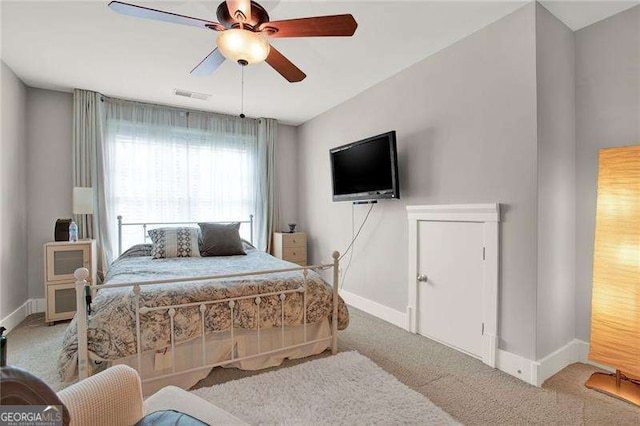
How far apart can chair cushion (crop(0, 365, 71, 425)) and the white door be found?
2586 mm

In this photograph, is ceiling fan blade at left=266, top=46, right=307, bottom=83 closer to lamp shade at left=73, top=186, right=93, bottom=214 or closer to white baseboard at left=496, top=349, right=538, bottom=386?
white baseboard at left=496, top=349, right=538, bottom=386

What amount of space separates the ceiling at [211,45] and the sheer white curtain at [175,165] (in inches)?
14.5

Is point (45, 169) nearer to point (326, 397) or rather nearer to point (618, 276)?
point (326, 397)

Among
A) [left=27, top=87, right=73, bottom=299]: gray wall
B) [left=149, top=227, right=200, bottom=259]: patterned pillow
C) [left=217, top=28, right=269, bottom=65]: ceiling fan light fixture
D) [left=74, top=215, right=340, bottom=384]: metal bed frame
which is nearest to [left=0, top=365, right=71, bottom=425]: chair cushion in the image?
[left=74, top=215, right=340, bottom=384]: metal bed frame

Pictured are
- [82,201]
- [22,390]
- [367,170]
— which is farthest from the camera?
[82,201]

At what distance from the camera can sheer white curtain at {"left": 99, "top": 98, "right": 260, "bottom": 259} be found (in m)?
4.05

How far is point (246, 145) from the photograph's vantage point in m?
4.83

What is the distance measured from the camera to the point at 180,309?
2053 mm

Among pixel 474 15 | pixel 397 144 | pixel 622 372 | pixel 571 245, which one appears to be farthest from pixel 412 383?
pixel 474 15

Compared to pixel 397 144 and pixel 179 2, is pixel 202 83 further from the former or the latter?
pixel 397 144

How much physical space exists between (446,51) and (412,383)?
2726 millimetres

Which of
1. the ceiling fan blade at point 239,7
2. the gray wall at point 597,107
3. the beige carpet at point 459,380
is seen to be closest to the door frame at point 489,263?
the beige carpet at point 459,380

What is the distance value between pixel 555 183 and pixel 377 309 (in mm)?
2101

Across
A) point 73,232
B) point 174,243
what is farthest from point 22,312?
point 174,243
